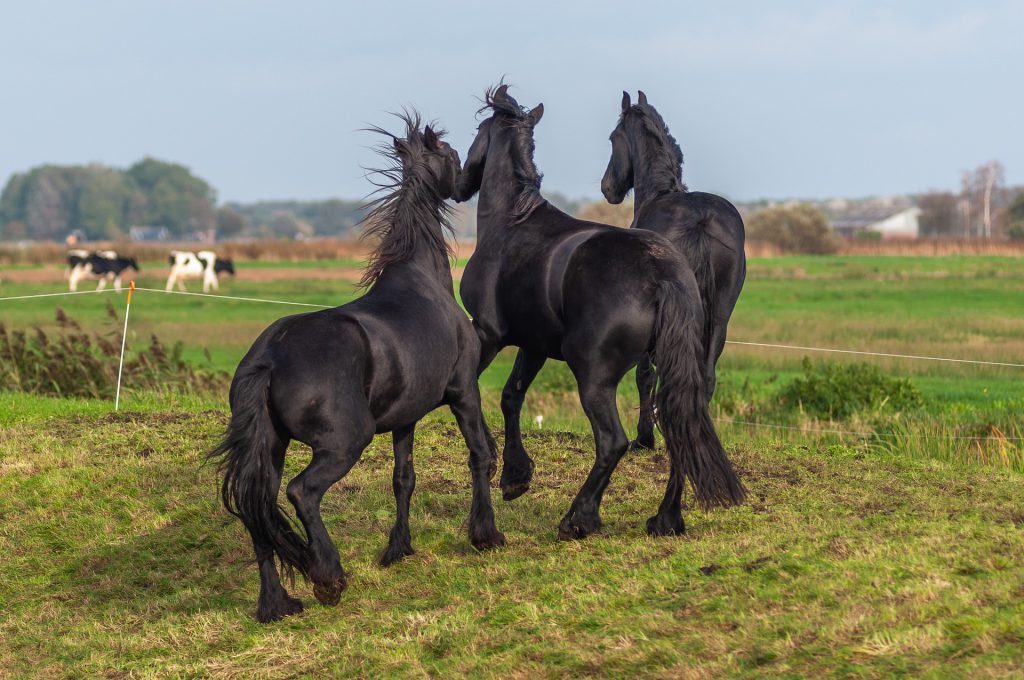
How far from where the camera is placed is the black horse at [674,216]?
8.41m

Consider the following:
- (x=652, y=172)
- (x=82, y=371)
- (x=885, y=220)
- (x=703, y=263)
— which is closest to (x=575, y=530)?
(x=703, y=263)

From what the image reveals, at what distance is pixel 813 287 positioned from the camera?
32719 millimetres

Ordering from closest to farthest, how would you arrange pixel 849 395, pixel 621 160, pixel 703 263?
pixel 703 263
pixel 621 160
pixel 849 395

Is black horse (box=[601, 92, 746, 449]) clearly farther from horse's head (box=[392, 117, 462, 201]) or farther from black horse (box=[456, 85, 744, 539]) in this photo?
horse's head (box=[392, 117, 462, 201])

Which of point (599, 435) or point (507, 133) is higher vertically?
point (507, 133)

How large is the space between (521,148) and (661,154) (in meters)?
1.75

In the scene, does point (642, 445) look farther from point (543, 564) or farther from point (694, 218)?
point (543, 564)

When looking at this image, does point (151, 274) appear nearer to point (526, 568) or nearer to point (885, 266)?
point (885, 266)

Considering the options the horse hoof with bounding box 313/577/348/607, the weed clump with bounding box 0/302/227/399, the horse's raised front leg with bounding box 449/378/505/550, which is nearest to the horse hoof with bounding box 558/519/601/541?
the horse's raised front leg with bounding box 449/378/505/550

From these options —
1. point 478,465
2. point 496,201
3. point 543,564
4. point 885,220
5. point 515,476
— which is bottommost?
point 543,564

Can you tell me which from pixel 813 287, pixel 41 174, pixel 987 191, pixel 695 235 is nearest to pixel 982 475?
pixel 695 235

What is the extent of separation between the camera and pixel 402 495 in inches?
264

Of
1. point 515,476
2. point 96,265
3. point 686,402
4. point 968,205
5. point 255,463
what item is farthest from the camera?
point 968,205

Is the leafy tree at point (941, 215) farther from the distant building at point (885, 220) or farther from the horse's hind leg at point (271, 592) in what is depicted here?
the horse's hind leg at point (271, 592)
